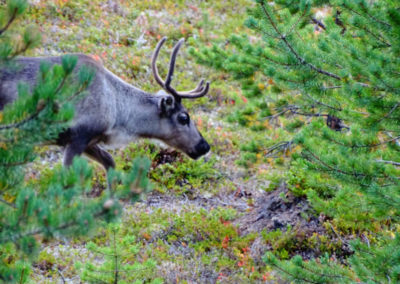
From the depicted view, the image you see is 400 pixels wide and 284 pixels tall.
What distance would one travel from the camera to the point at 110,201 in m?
2.91

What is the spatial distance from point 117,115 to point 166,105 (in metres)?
0.86

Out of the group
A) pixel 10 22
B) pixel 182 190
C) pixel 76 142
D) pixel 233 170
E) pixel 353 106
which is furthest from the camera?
pixel 233 170

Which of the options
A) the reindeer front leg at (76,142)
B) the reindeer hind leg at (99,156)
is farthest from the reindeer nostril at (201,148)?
the reindeer front leg at (76,142)

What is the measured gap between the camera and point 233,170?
10.7 meters

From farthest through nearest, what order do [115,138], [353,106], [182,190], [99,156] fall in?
[182,190], [99,156], [115,138], [353,106]

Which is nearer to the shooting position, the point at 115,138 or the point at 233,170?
the point at 115,138

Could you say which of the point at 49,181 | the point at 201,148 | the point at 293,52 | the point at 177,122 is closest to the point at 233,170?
the point at 201,148

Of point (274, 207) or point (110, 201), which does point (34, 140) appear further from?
point (274, 207)

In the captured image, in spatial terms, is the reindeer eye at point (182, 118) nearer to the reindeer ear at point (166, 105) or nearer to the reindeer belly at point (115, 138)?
the reindeer ear at point (166, 105)

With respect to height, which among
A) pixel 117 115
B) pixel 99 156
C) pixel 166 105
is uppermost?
pixel 166 105

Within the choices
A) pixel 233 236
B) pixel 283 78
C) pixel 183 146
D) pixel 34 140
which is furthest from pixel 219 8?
pixel 34 140

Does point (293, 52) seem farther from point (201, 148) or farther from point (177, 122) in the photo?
point (201, 148)

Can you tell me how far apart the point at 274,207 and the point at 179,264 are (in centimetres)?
239

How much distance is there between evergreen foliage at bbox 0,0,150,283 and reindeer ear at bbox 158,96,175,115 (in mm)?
5232
